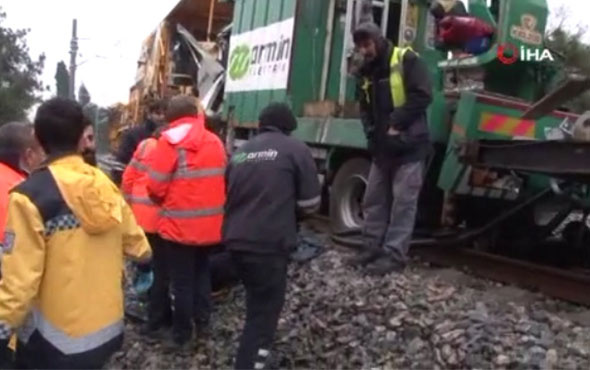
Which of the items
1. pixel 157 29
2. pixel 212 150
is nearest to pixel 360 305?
pixel 212 150

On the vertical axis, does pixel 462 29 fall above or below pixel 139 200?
above

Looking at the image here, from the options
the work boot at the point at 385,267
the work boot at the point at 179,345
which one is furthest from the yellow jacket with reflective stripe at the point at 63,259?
the work boot at the point at 385,267

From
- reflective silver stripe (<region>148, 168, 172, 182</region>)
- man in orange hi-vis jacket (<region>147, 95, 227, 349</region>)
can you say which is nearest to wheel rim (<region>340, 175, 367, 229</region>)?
man in orange hi-vis jacket (<region>147, 95, 227, 349</region>)

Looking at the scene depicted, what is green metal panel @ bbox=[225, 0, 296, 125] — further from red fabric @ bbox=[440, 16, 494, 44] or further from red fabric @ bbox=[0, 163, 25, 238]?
Result: red fabric @ bbox=[0, 163, 25, 238]

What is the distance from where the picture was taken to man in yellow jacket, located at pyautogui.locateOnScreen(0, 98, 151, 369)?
364 centimetres

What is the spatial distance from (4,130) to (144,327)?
2.85 meters

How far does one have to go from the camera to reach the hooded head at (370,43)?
24.0ft

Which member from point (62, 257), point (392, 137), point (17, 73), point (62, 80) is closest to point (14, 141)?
point (62, 257)

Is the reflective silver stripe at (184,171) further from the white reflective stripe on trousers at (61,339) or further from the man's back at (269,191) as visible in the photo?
the white reflective stripe on trousers at (61,339)

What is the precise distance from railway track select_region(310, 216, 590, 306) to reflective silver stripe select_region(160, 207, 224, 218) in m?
2.14

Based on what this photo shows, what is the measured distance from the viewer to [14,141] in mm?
4523

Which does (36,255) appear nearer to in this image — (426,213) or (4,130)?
(4,130)

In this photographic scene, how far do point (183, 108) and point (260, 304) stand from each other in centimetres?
154

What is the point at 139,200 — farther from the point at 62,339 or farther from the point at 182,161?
the point at 62,339
